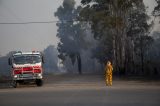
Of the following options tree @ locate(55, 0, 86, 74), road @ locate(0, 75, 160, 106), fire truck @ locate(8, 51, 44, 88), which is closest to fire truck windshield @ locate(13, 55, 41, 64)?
fire truck @ locate(8, 51, 44, 88)

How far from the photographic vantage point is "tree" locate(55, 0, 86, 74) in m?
113

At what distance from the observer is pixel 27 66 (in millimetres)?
35750

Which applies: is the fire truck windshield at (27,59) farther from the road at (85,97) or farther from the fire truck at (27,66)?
the road at (85,97)

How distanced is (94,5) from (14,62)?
3791 centimetres

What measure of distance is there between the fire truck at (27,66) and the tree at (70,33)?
248 ft

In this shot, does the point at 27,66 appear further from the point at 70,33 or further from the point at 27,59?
the point at 70,33

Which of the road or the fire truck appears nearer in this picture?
the road

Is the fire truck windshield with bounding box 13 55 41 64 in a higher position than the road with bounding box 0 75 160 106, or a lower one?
higher

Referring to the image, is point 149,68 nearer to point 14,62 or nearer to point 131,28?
point 131,28

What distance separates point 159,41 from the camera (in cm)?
15238

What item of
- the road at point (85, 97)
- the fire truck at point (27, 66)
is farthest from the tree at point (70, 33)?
the road at point (85, 97)

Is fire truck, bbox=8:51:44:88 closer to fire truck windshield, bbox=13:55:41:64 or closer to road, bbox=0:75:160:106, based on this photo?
fire truck windshield, bbox=13:55:41:64

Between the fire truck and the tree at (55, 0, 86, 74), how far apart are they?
75.5 meters

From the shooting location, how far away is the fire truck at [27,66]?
117 ft
